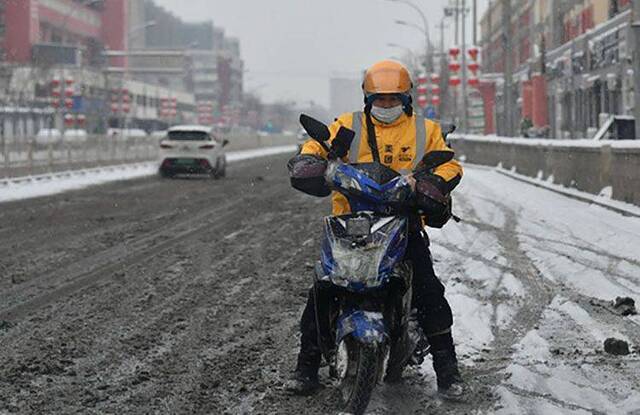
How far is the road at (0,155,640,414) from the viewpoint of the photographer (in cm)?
538

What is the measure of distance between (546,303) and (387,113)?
3754 millimetres

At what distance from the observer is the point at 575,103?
167 ft

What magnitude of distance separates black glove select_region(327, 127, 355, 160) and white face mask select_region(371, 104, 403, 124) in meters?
0.19

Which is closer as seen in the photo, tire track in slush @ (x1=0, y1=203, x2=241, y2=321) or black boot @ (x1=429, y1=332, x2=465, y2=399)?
black boot @ (x1=429, y1=332, x2=465, y2=399)

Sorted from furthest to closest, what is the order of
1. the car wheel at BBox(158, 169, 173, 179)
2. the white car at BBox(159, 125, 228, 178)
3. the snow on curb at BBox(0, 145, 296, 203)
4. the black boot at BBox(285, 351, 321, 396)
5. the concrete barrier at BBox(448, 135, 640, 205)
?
the car wheel at BBox(158, 169, 173, 179) < the white car at BBox(159, 125, 228, 178) < the snow on curb at BBox(0, 145, 296, 203) < the concrete barrier at BBox(448, 135, 640, 205) < the black boot at BBox(285, 351, 321, 396)

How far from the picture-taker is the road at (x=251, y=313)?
538 centimetres

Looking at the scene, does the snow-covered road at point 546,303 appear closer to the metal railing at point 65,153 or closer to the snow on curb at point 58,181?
the snow on curb at point 58,181

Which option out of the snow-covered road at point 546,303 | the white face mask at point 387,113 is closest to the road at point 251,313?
the snow-covered road at point 546,303

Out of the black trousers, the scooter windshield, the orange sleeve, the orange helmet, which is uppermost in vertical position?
the orange helmet

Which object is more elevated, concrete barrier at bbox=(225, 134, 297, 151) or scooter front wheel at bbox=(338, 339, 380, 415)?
concrete barrier at bbox=(225, 134, 297, 151)

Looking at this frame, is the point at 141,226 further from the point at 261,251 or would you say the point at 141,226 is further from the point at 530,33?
the point at 530,33

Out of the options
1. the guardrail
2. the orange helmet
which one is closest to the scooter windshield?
the orange helmet

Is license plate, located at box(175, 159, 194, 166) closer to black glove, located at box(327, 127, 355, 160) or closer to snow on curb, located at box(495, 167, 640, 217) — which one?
snow on curb, located at box(495, 167, 640, 217)

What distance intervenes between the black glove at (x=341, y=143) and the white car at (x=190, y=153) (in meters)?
25.6
